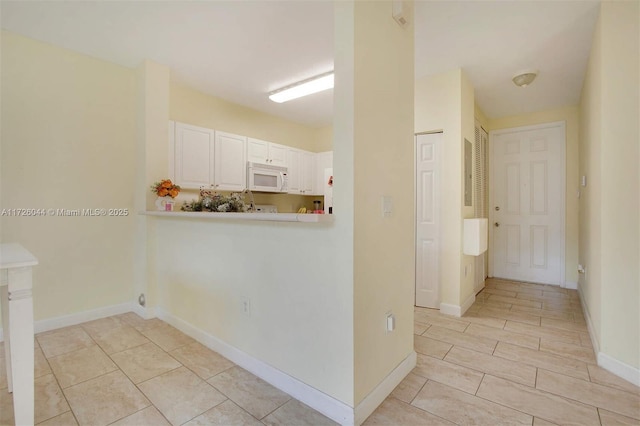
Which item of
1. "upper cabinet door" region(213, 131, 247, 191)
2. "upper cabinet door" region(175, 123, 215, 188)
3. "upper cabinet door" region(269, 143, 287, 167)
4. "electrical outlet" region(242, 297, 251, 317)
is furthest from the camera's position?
"upper cabinet door" region(269, 143, 287, 167)

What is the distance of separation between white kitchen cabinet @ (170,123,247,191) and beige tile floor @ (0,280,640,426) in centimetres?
169

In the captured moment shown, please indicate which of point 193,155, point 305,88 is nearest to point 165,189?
point 193,155

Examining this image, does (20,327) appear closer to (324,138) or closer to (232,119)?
(232,119)

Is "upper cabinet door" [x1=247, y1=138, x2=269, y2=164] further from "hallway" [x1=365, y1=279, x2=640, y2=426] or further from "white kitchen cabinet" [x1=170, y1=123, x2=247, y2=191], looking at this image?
"hallway" [x1=365, y1=279, x2=640, y2=426]

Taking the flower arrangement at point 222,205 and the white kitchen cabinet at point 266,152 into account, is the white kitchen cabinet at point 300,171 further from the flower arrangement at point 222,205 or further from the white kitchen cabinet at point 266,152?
the flower arrangement at point 222,205

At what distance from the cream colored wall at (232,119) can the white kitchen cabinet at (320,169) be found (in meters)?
0.45

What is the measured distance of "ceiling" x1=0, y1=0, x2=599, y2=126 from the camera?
7.25 feet

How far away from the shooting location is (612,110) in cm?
206

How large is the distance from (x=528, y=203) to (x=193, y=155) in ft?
16.0

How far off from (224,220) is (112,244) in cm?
174

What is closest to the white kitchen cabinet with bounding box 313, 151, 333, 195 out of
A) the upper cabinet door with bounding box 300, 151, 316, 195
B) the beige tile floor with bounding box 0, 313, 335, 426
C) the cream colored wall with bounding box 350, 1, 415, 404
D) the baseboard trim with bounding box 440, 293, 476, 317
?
the upper cabinet door with bounding box 300, 151, 316, 195

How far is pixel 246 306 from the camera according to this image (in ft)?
6.81

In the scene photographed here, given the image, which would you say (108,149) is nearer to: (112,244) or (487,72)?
(112,244)

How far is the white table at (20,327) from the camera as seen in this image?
1.32 m
